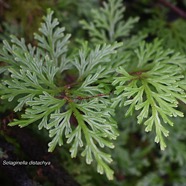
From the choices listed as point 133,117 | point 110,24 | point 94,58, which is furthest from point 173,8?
point 94,58

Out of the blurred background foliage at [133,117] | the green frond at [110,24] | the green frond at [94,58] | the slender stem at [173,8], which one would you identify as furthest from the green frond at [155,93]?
the slender stem at [173,8]

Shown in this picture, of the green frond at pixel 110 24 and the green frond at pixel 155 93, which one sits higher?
the green frond at pixel 110 24

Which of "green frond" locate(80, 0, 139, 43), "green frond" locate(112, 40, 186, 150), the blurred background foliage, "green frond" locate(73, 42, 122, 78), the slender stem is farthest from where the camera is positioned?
the slender stem

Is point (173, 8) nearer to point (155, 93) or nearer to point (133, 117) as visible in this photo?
point (133, 117)

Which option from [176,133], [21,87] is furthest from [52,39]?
[176,133]

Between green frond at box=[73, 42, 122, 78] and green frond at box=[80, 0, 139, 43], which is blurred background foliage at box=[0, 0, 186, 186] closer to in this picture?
green frond at box=[80, 0, 139, 43]

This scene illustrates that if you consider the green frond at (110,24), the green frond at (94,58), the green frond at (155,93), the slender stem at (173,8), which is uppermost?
the slender stem at (173,8)

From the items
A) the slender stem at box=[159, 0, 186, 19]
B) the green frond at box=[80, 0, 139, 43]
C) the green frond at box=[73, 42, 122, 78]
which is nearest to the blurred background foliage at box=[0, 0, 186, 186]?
the slender stem at box=[159, 0, 186, 19]

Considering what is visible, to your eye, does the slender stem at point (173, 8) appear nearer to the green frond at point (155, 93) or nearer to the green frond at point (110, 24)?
the green frond at point (110, 24)
